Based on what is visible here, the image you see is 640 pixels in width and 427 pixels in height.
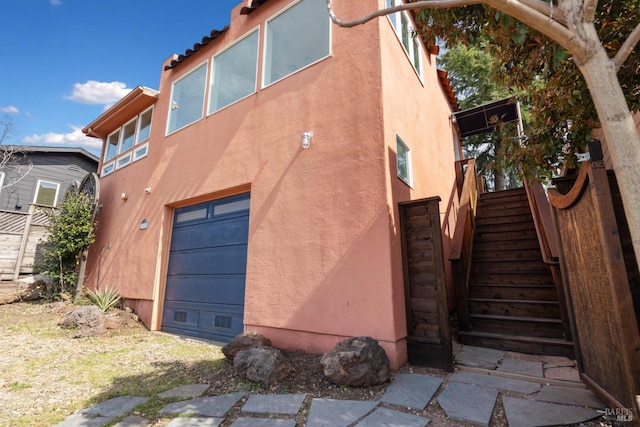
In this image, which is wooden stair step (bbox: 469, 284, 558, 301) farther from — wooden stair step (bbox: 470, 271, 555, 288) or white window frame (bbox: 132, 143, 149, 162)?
white window frame (bbox: 132, 143, 149, 162)

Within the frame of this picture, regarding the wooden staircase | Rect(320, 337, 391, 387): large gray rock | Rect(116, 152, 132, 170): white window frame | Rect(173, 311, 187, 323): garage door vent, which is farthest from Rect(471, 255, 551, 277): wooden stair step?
Rect(116, 152, 132, 170): white window frame

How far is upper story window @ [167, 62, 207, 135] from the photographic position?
703 centimetres

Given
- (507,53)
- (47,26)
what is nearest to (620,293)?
(507,53)

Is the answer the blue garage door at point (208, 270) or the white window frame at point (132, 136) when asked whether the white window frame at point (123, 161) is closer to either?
the white window frame at point (132, 136)

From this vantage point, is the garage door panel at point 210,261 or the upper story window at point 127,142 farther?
the upper story window at point 127,142

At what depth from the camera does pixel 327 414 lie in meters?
2.59

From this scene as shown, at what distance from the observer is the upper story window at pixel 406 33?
17.4 feet

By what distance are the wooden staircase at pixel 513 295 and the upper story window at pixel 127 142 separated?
28.0ft

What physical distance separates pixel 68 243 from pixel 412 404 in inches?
363

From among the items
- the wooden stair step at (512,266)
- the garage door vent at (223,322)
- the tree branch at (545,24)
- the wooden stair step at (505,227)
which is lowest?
the garage door vent at (223,322)

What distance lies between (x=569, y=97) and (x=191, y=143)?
21.4 ft

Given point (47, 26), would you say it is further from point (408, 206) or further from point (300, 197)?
point (408, 206)

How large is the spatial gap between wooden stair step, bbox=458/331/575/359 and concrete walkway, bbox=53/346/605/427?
396 millimetres

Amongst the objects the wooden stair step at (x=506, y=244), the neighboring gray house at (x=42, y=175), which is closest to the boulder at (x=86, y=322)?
the wooden stair step at (x=506, y=244)
